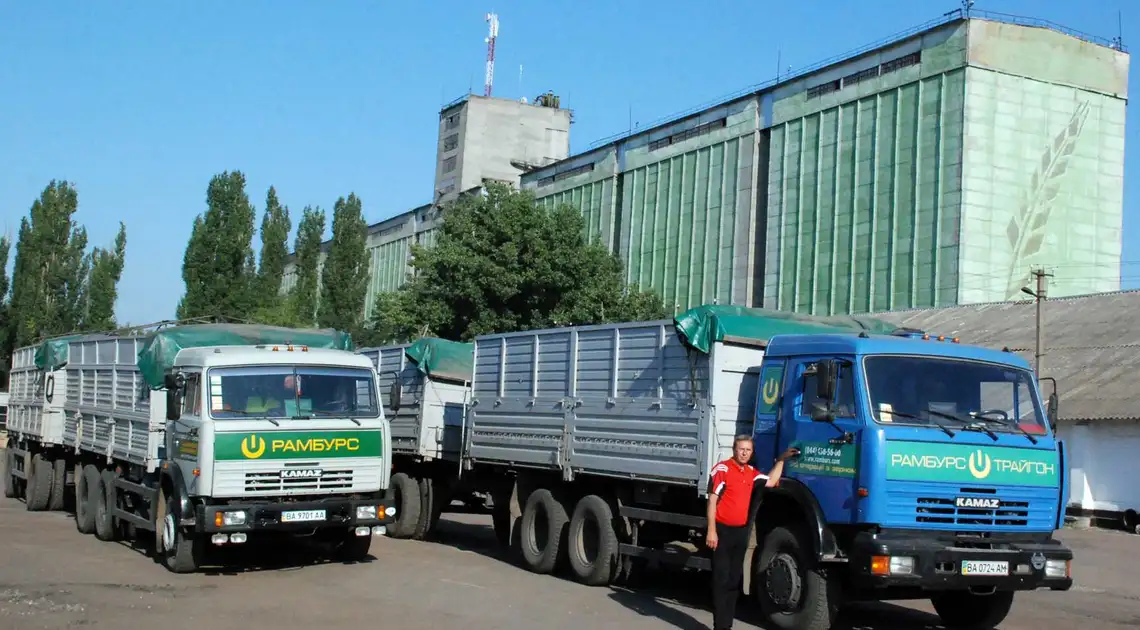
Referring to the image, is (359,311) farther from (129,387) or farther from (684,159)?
(129,387)

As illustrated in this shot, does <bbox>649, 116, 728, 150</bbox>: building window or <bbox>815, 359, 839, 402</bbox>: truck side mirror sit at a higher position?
<bbox>649, 116, 728, 150</bbox>: building window

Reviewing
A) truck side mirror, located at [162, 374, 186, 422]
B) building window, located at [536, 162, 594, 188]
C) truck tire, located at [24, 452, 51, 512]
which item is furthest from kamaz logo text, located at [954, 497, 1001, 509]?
building window, located at [536, 162, 594, 188]

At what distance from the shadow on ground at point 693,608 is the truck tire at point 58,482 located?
10021 millimetres

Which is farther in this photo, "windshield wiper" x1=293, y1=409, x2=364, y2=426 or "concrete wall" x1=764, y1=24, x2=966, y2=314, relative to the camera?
"concrete wall" x1=764, y1=24, x2=966, y2=314

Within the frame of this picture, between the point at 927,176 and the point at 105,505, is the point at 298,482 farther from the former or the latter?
the point at 927,176

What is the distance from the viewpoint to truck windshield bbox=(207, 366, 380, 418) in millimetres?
12742

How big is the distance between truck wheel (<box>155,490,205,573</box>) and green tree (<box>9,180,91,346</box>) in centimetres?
4543

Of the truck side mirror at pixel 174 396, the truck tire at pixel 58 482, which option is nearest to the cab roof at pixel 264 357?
the truck side mirror at pixel 174 396

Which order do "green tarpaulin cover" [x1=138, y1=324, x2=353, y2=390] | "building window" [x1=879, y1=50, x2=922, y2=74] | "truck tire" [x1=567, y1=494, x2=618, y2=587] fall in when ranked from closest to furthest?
"truck tire" [x1=567, y1=494, x2=618, y2=587], "green tarpaulin cover" [x1=138, y1=324, x2=353, y2=390], "building window" [x1=879, y1=50, x2=922, y2=74]

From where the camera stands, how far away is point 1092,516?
87.7ft

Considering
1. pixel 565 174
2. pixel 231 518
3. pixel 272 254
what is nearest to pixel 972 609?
pixel 231 518

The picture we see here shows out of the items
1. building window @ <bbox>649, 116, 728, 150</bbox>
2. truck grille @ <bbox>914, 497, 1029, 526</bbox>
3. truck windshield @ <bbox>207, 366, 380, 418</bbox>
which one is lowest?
truck grille @ <bbox>914, 497, 1029, 526</bbox>

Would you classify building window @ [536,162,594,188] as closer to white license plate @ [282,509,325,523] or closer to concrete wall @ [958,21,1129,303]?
concrete wall @ [958,21,1129,303]

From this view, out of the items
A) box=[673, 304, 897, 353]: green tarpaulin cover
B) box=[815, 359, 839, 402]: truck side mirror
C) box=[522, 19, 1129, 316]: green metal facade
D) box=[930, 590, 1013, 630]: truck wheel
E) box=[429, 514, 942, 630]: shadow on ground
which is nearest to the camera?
box=[815, 359, 839, 402]: truck side mirror
